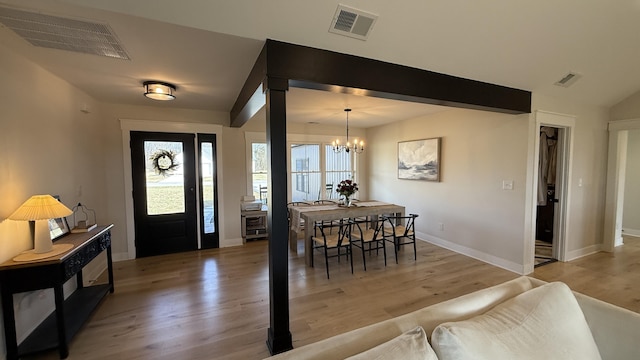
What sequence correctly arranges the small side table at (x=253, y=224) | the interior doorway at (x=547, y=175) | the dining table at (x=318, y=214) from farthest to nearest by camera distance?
the small side table at (x=253, y=224)
the interior doorway at (x=547, y=175)
the dining table at (x=318, y=214)

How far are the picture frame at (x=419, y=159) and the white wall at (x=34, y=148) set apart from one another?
→ 5.24m

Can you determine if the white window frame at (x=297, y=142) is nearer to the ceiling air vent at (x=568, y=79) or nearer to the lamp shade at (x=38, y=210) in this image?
the lamp shade at (x=38, y=210)

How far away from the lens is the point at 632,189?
18.4 feet

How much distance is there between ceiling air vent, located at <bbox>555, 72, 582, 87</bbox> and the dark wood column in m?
3.64

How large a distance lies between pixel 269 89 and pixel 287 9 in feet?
A: 1.87

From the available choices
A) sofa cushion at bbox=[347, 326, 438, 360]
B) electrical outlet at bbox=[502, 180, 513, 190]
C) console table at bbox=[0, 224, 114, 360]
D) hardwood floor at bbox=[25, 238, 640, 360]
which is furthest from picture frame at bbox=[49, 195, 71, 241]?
electrical outlet at bbox=[502, 180, 513, 190]

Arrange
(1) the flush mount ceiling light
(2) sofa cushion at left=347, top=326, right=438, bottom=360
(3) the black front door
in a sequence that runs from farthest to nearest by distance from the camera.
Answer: (3) the black front door → (1) the flush mount ceiling light → (2) sofa cushion at left=347, top=326, right=438, bottom=360

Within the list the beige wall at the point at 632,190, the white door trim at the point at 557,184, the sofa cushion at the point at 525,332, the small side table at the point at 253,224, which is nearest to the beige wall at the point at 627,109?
the white door trim at the point at 557,184

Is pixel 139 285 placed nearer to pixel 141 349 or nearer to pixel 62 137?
pixel 141 349

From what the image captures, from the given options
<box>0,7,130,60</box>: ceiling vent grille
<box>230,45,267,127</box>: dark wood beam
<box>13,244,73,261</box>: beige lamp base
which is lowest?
<box>13,244,73,261</box>: beige lamp base

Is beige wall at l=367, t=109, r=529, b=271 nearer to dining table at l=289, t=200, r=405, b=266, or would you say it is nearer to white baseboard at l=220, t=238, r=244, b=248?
dining table at l=289, t=200, r=405, b=266

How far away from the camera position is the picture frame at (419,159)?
4875 mm

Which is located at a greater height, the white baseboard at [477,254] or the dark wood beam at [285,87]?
the dark wood beam at [285,87]

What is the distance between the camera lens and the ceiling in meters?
1.86
